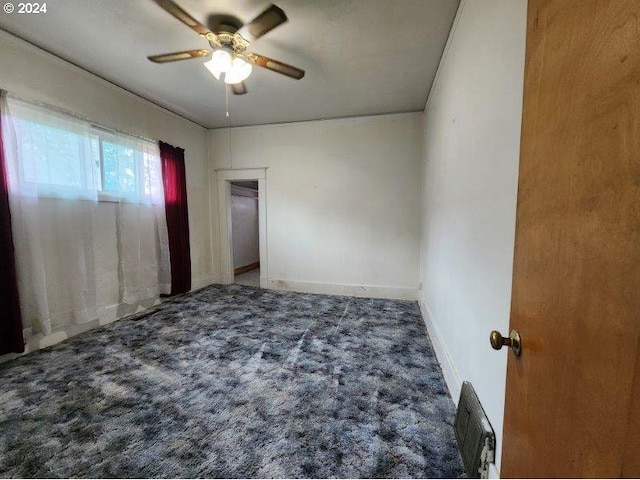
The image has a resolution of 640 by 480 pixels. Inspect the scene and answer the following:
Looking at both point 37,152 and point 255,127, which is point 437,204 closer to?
point 255,127

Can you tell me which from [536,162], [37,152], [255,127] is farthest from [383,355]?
[255,127]

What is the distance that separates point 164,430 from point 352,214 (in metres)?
3.10

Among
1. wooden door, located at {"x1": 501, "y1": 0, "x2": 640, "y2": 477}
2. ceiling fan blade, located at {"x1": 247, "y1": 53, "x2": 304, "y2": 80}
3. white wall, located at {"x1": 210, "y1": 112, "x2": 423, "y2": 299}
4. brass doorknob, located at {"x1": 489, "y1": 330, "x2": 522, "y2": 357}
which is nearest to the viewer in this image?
wooden door, located at {"x1": 501, "y1": 0, "x2": 640, "y2": 477}

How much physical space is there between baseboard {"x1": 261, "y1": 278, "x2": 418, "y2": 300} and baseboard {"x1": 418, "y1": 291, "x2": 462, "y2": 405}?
0.91 meters

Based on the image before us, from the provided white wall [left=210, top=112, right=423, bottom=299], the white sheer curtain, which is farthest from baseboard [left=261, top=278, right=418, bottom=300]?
the white sheer curtain

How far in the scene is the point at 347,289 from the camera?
394 centimetres

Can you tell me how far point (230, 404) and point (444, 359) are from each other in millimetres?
1490

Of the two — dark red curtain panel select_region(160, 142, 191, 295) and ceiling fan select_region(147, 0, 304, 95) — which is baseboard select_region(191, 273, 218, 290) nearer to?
dark red curtain panel select_region(160, 142, 191, 295)

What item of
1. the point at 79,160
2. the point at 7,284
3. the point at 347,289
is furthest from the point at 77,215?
the point at 347,289

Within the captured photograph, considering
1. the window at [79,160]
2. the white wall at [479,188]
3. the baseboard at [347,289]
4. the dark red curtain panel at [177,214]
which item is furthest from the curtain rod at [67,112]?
the white wall at [479,188]

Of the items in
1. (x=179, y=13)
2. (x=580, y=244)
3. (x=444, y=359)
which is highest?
(x=179, y=13)

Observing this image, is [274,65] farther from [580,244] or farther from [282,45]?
[580,244]

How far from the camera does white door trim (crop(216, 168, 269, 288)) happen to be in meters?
4.17

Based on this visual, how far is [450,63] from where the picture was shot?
2.04 meters
